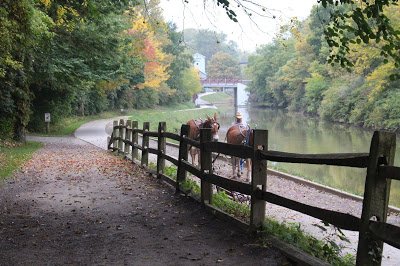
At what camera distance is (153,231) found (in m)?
6.35

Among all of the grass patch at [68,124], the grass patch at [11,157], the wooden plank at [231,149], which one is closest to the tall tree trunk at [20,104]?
the grass patch at [11,157]

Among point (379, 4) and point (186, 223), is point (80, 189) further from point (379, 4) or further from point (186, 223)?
point (379, 4)

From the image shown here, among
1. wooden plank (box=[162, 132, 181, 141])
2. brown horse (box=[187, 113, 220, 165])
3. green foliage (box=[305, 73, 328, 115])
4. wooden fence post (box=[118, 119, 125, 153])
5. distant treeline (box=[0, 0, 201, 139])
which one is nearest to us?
wooden plank (box=[162, 132, 181, 141])

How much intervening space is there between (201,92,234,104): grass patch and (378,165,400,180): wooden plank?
125 m

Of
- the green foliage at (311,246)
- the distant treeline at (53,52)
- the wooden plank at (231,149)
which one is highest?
the distant treeline at (53,52)

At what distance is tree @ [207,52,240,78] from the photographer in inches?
4931

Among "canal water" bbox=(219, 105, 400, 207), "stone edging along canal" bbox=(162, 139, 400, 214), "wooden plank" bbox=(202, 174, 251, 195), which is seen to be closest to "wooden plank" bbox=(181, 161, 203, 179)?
"wooden plank" bbox=(202, 174, 251, 195)

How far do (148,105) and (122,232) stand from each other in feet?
200

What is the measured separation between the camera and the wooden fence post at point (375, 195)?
12.1 feet

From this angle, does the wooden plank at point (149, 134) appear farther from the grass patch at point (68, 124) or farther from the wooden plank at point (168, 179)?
the grass patch at point (68, 124)

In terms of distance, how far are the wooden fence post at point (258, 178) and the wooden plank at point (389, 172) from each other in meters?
1.99

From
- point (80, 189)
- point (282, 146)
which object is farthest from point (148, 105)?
point (80, 189)

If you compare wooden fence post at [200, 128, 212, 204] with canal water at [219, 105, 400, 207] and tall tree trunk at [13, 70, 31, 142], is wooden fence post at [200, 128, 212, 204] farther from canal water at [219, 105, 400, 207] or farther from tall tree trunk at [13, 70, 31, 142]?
tall tree trunk at [13, 70, 31, 142]

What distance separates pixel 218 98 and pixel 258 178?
132697 mm
